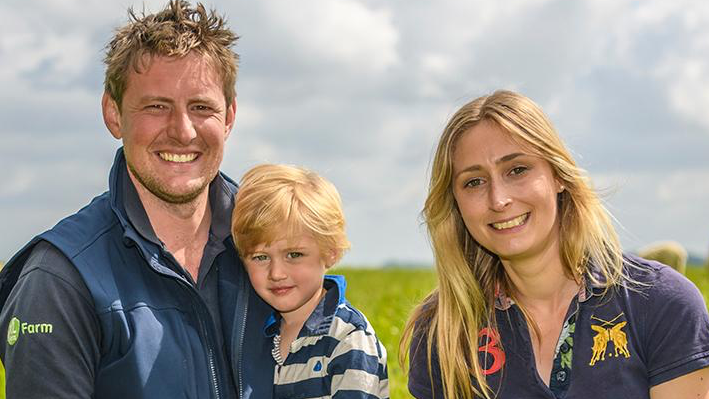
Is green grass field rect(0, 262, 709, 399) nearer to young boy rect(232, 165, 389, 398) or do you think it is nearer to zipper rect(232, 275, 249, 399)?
young boy rect(232, 165, 389, 398)

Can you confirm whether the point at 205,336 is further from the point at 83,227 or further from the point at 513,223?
the point at 513,223

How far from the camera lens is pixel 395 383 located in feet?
26.3

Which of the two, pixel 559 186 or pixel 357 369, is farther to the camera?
pixel 559 186

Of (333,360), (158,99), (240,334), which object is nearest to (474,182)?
(333,360)

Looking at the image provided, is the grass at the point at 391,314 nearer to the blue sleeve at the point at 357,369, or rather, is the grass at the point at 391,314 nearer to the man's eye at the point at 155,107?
the blue sleeve at the point at 357,369

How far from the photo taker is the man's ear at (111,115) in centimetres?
435

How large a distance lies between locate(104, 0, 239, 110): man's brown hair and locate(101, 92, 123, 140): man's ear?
0.05 m

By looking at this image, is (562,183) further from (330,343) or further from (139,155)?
(139,155)

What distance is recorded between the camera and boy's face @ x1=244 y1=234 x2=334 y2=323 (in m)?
4.12

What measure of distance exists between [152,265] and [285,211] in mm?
637

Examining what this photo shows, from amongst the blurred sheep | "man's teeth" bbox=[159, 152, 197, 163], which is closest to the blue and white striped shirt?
"man's teeth" bbox=[159, 152, 197, 163]

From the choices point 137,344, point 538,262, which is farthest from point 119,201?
point 538,262

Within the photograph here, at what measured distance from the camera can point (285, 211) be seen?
13.6ft

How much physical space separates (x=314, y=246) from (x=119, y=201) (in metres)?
0.88
